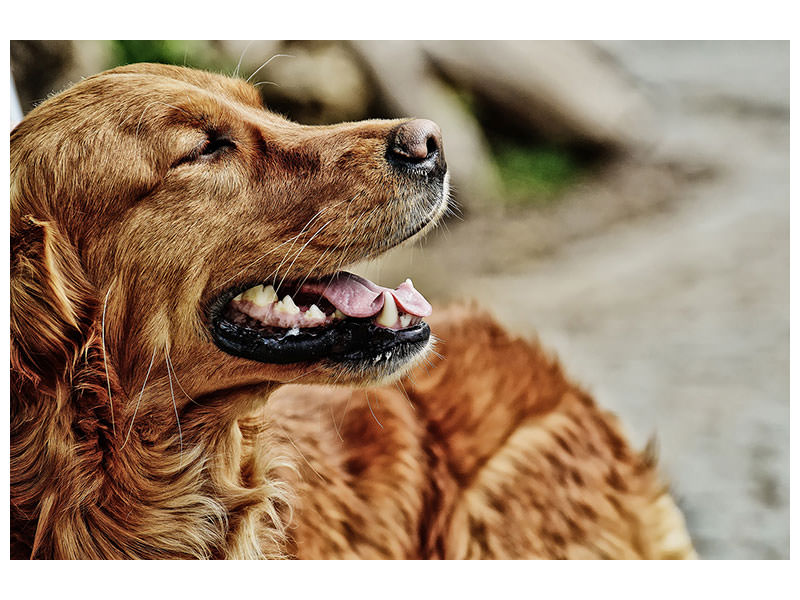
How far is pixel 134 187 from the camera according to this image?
6.14ft

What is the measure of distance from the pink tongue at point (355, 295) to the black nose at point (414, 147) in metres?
0.31

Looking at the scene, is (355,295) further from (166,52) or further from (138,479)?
(166,52)

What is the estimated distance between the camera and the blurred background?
2404 millimetres

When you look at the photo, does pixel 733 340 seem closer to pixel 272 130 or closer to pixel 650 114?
pixel 650 114

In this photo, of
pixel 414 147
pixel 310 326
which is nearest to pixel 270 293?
pixel 310 326

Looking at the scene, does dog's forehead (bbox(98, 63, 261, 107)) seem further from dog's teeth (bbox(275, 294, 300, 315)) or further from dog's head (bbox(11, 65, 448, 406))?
dog's teeth (bbox(275, 294, 300, 315))

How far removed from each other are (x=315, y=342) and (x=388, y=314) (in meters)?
0.19

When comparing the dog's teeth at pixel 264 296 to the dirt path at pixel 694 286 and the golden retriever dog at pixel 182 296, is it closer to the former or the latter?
the golden retriever dog at pixel 182 296

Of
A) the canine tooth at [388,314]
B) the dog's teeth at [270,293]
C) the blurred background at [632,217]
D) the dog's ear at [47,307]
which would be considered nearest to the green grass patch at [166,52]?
the blurred background at [632,217]

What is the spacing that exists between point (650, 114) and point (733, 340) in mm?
703

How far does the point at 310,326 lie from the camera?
1955mm

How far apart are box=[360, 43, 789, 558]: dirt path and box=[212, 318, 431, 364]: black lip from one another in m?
0.42
